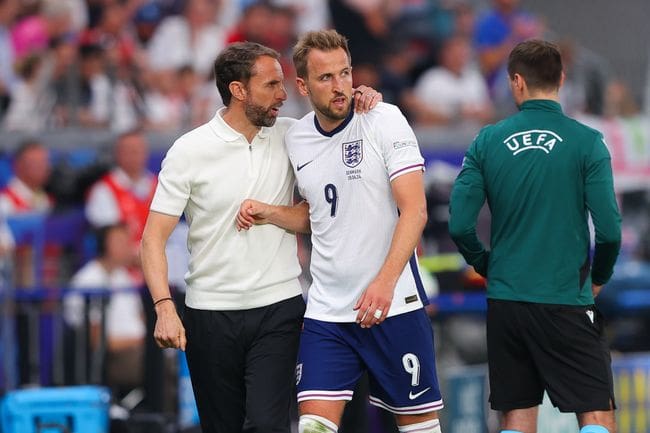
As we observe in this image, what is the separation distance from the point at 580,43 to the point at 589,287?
14399 mm

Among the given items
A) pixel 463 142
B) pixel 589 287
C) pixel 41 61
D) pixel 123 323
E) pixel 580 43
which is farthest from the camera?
pixel 580 43

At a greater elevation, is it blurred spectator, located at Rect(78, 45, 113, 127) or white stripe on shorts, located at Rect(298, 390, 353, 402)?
blurred spectator, located at Rect(78, 45, 113, 127)

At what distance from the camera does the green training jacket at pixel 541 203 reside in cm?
612

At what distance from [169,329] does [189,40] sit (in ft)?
27.0

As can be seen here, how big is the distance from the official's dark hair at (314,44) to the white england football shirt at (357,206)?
1.09 feet

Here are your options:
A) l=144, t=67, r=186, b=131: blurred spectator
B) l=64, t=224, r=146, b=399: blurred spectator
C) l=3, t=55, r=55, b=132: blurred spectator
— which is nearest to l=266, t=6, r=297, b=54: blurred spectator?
l=144, t=67, r=186, b=131: blurred spectator

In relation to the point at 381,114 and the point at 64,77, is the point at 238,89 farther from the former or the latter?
the point at 64,77

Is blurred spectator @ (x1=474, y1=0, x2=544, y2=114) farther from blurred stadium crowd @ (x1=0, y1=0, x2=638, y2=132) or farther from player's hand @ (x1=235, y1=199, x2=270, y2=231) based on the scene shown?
player's hand @ (x1=235, y1=199, x2=270, y2=231)

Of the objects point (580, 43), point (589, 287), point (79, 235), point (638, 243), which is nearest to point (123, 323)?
point (79, 235)

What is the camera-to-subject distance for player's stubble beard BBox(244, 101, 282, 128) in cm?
652

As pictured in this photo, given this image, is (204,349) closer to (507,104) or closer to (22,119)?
(22,119)

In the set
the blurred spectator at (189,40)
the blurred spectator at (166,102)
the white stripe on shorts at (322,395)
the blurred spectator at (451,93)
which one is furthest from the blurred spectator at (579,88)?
the white stripe on shorts at (322,395)

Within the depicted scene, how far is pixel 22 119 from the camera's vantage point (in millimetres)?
12984

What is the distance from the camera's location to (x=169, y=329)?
6.22m
